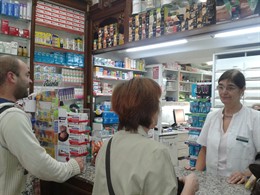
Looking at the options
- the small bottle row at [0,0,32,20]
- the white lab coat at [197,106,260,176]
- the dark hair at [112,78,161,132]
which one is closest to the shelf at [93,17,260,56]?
the white lab coat at [197,106,260,176]

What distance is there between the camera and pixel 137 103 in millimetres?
1212

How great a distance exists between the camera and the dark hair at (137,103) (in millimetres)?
1216

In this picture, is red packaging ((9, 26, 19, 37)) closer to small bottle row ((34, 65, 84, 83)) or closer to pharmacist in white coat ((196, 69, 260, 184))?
small bottle row ((34, 65, 84, 83))

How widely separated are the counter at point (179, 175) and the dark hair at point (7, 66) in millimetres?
885

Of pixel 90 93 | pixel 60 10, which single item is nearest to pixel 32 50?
pixel 60 10

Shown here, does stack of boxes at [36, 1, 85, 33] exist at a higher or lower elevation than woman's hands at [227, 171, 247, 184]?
higher

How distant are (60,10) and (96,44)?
0.97 m

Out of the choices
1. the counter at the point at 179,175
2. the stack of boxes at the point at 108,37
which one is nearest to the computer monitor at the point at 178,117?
the stack of boxes at the point at 108,37

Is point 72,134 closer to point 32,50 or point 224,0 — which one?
point 224,0

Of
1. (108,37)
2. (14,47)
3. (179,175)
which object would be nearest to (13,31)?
(14,47)

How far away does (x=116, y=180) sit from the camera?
1149 millimetres

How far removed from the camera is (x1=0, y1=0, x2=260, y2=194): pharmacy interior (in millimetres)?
3330

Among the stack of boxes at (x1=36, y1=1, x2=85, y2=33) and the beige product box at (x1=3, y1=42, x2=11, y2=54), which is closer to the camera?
the beige product box at (x1=3, y1=42, x2=11, y2=54)

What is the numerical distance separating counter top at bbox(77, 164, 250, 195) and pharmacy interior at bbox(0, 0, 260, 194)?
0.53 meters
